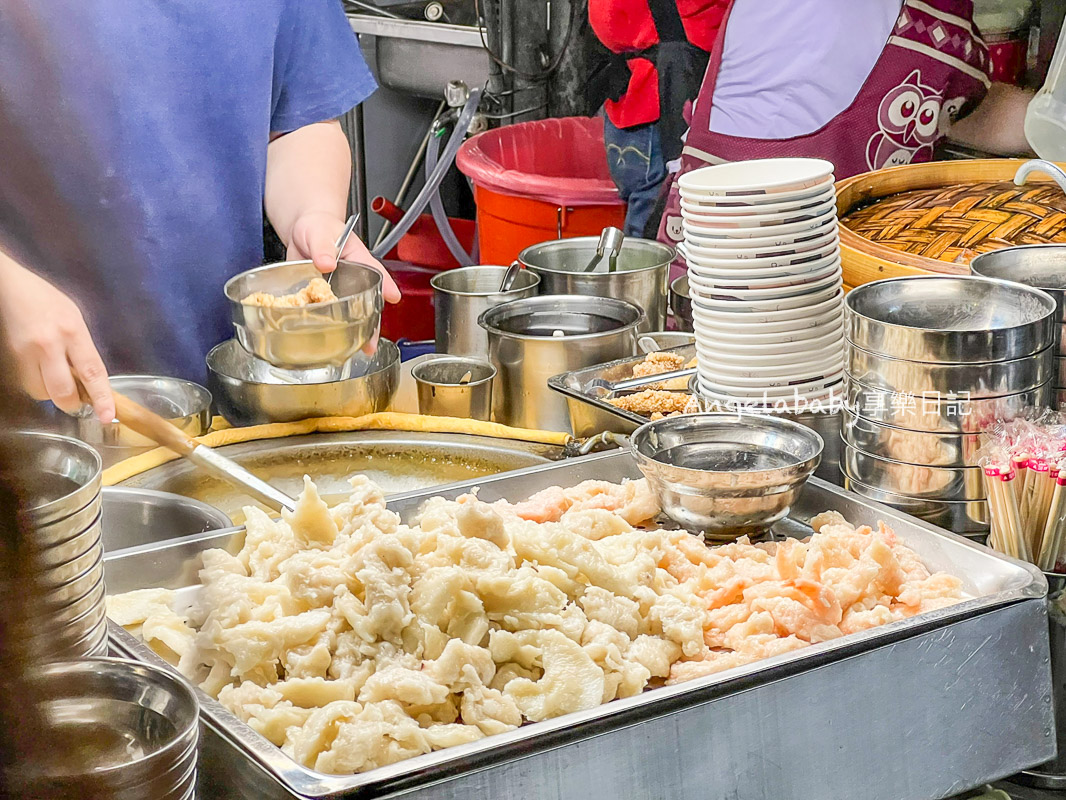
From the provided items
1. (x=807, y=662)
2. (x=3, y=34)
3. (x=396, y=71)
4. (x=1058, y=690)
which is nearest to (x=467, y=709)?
(x=807, y=662)

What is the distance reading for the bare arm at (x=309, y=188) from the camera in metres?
1.95

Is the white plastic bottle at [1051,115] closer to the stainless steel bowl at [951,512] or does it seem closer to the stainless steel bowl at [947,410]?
the stainless steel bowl at [947,410]

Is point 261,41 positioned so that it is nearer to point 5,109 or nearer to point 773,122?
point 773,122

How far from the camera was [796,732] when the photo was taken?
0.94 metres

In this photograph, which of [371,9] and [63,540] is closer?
[63,540]

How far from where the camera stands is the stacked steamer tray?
1590 millimetres

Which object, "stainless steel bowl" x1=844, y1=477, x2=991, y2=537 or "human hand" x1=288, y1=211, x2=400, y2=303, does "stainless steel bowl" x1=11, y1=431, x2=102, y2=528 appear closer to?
"stainless steel bowl" x1=844, y1=477, x2=991, y2=537

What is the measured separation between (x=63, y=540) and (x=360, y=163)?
4474 millimetres

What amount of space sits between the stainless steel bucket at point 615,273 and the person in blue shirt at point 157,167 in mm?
422

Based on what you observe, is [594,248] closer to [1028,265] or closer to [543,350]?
[543,350]

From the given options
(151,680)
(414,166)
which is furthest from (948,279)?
(414,166)

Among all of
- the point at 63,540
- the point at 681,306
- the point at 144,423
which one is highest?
the point at 63,540

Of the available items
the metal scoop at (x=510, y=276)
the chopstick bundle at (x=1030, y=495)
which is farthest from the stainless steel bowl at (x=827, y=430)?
the metal scoop at (x=510, y=276)

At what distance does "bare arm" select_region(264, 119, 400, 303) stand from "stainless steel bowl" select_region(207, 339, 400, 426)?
0.20 m
